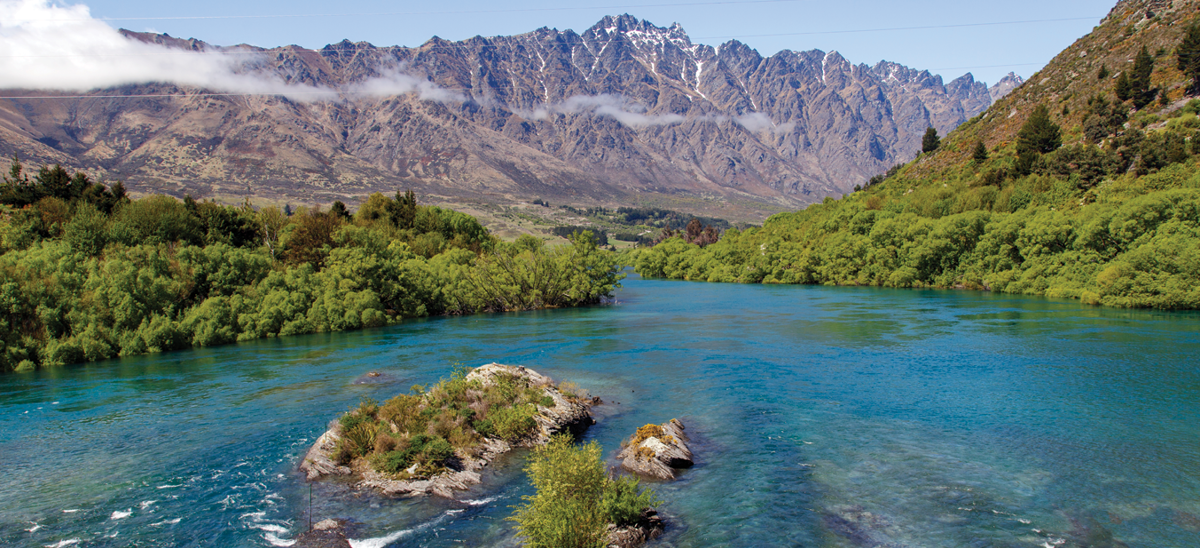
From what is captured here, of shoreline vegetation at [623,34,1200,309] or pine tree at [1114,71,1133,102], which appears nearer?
shoreline vegetation at [623,34,1200,309]

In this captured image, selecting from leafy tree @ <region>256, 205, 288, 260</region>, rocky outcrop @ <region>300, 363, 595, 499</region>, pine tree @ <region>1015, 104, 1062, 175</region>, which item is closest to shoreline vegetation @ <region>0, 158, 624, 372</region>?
leafy tree @ <region>256, 205, 288, 260</region>

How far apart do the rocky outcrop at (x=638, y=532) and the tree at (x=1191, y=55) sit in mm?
112758

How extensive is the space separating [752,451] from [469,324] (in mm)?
45054

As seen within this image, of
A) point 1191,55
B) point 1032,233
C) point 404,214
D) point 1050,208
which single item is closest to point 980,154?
point 1191,55

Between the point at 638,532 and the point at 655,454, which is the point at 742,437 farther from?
the point at 638,532

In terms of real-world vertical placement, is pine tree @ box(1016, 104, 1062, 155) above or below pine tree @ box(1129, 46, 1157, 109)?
below

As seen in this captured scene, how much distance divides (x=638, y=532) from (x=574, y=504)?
1.95m

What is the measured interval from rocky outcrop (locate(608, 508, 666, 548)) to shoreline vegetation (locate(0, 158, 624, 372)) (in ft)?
149

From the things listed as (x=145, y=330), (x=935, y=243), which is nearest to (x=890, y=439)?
(x=145, y=330)

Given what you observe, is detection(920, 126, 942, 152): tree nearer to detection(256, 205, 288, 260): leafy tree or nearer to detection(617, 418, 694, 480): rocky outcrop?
detection(256, 205, 288, 260): leafy tree

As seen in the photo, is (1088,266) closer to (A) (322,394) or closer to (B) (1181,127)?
(B) (1181,127)

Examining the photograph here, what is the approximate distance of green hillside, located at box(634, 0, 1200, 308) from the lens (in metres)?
64.5

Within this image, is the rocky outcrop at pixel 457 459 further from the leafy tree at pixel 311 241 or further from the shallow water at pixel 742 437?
the leafy tree at pixel 311 241

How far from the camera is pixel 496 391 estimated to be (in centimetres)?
2728
